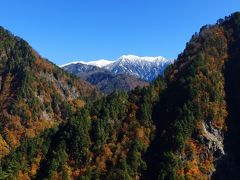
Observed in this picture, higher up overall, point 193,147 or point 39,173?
point 193,147

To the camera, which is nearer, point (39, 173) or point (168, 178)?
point (168, 178)

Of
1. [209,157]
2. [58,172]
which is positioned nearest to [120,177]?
[58,172]

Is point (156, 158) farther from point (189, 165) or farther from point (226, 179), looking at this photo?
point (226, 179)

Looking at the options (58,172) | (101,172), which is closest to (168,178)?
(101,172)

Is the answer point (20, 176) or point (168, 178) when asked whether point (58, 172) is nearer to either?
point (20, 176)

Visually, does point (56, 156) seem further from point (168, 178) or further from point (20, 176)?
point (168, 178)

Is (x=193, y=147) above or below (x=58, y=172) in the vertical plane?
above

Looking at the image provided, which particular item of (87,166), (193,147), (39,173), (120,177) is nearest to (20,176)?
(39,173)
